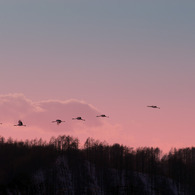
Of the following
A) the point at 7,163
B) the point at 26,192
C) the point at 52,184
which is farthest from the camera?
the point at 7,163

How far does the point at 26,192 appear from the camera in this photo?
12975 centimetres

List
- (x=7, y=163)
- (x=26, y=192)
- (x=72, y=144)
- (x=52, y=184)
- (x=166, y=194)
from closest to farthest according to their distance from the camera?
(x=26, y=192)
(x=52, y=184)
(x=7, y=163)
(x=166, y=194)
(x=72, y=144)

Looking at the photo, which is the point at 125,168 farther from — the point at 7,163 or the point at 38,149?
the point at 7,163

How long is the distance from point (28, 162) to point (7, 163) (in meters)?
7.30

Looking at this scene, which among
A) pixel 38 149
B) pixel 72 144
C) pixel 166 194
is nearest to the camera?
pixel 166 194

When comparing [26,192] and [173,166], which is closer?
[26,192]

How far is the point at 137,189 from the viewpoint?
15775 centimetres

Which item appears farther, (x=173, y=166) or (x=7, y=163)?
(x=173, y=166)

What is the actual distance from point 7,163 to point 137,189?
4725 centimetres

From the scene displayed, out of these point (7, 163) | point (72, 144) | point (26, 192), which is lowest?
point (26, 192)

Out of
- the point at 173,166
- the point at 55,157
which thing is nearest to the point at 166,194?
the point at 173,166

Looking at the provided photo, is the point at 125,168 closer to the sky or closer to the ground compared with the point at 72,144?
closer to the ground

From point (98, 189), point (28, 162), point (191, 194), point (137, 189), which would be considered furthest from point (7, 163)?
point (191, 194)

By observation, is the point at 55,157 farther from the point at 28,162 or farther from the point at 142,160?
the point at 142,160
